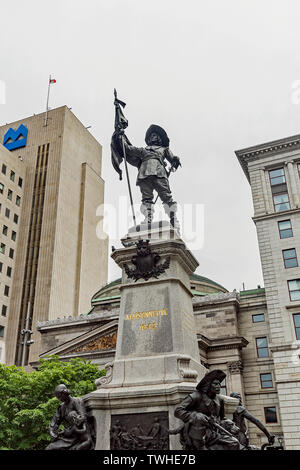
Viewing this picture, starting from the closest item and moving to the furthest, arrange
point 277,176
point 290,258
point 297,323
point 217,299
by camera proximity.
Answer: point 297,323, point 290,258, point 217,299, point 277,176

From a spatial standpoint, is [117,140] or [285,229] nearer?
[117,140]

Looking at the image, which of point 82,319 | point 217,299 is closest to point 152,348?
point 217,299

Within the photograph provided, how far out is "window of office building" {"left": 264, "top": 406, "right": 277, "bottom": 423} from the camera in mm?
44625

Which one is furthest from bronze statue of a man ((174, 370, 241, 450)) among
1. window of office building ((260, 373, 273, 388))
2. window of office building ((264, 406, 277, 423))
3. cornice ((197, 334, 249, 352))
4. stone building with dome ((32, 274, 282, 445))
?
window of office building ((260, 373, 273, 388))

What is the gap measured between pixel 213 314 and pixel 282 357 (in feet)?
28.9

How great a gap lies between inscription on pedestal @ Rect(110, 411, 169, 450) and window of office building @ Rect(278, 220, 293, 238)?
4070 cm

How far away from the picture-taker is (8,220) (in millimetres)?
80125

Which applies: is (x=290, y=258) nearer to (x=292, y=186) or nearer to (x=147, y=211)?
(x=292, y=186)

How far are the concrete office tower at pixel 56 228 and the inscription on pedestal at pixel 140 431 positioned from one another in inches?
2386

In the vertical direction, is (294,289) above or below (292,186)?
below

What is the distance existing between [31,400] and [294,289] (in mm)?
29449

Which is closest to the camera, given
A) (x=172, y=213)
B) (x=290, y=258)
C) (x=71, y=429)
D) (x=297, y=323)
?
(x=71, y=429)

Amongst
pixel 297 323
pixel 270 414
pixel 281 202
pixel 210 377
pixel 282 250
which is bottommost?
pixel 210 377

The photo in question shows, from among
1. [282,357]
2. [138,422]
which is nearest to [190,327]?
[138,422]
